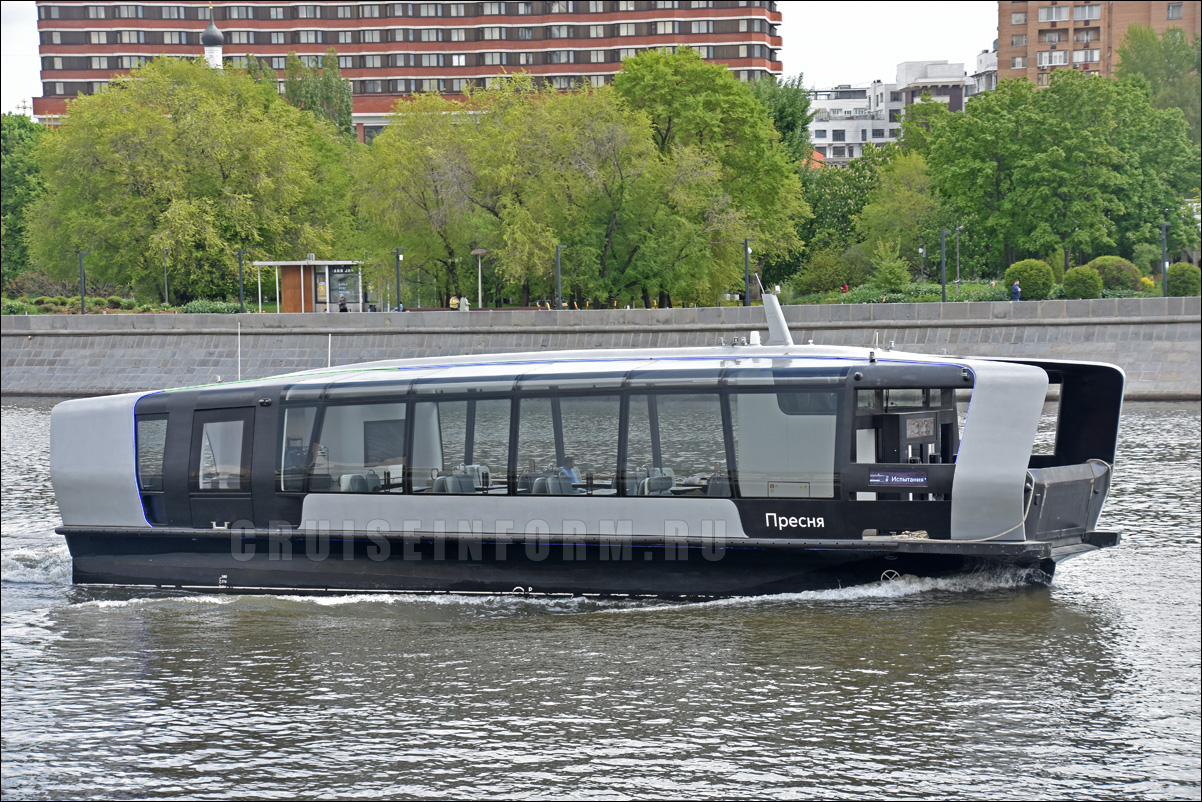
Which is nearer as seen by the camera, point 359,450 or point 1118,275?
point 359,450

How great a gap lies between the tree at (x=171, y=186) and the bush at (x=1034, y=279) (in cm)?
3505

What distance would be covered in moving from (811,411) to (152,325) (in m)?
45.1

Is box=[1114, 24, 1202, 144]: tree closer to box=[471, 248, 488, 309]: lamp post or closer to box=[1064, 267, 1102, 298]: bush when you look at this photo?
box=[1064, 267, 1102, 298]: bush

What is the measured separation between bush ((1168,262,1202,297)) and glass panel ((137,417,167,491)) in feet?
145

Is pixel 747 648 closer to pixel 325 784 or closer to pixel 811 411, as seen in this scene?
pixel 811 411

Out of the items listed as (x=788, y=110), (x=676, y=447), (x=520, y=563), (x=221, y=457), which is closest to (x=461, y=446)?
(x=520, y=563)

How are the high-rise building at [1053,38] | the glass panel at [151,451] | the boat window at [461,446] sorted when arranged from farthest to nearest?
the high-rise building at [1053,38] < the glass panel at [151,451] < the boat window at [461,446]

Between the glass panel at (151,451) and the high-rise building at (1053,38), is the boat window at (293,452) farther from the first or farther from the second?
the high-rise building at (1053,38)

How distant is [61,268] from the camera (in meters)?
68.5

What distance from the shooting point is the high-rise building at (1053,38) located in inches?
4766

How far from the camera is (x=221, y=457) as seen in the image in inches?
651

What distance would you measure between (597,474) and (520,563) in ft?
4.79

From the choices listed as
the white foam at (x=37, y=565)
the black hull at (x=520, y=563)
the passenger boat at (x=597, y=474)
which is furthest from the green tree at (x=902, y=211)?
the black hull at (x=520, y=563)

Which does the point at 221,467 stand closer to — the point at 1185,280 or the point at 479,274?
the point at 479,274
